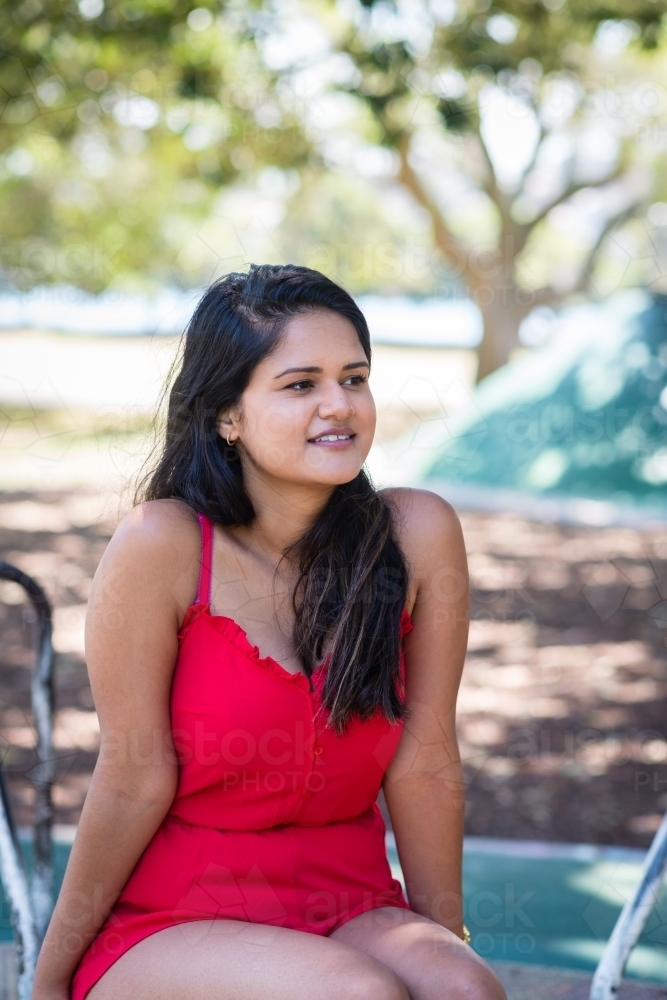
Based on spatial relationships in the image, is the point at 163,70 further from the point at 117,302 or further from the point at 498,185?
the point at 498,185

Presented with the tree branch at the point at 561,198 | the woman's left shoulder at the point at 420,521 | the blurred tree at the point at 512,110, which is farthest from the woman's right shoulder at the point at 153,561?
the tree branch at the point at 561,198

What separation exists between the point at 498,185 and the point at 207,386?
41.5 feet

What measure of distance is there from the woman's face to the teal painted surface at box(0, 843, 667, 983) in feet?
4.43

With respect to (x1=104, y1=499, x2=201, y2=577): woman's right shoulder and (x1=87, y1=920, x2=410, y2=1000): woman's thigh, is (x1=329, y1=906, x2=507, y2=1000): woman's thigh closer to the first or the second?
(x1=87, y1=920, x2=410, y2=1000): woman's thigh

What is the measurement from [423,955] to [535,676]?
4220mm

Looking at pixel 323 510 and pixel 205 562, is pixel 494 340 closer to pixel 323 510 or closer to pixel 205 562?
pixel 323 510

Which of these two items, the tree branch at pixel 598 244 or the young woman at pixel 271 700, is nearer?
the young woman at pixel 271 700

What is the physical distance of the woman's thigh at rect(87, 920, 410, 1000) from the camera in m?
1.47

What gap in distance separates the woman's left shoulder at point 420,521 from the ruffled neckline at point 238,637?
0.90 feet

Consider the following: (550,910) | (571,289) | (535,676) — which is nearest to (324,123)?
(571,289)

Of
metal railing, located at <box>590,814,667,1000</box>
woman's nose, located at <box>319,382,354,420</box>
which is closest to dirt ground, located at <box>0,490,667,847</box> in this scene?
woman's nose, located at <box>319,382,354,420</box>

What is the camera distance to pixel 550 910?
283 centimetres

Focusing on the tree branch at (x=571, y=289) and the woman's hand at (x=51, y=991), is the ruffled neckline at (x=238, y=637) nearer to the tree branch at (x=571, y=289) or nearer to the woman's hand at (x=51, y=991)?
the woman's hand at (x=51, y=991)

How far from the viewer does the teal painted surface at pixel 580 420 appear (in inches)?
358
